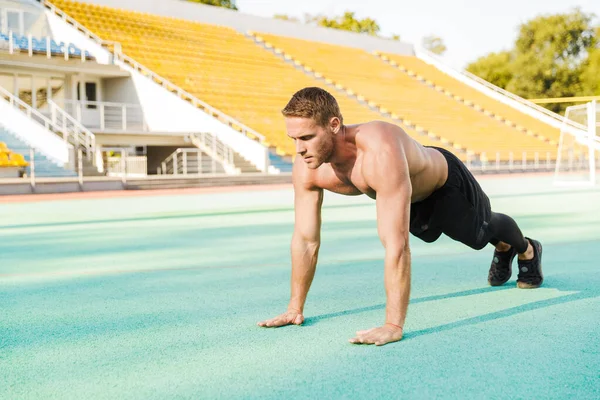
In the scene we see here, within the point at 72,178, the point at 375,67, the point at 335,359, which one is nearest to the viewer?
the point at 335,359

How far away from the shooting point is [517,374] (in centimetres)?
295

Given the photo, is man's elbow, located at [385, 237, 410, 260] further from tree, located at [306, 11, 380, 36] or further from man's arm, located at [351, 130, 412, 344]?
tree, located at [306, 11, 380, 36]

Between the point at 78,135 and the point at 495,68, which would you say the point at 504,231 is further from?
the point at 495,68

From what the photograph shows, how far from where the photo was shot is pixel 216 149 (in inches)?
970

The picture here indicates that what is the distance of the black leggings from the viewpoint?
14.4ft

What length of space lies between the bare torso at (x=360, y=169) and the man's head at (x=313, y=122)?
0.16 m

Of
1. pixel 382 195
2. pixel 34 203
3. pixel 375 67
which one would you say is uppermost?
pixel 375 67

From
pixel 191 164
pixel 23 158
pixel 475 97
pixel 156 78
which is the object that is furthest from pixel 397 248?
pixel 475 97

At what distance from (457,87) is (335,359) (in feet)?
132

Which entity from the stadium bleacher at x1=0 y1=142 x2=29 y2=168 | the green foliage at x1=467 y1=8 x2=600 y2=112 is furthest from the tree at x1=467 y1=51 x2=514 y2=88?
the stadium bleacher at x1=0 y1=142 x2=29 y2=168

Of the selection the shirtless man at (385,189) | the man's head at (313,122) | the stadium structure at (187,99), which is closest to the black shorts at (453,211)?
the shirtless man at (385,189)

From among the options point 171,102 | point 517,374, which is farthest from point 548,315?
point 171,102

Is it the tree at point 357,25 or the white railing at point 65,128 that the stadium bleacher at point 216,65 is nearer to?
the white railing at point 65,128

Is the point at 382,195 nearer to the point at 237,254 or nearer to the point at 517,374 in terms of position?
the point at 517,374
